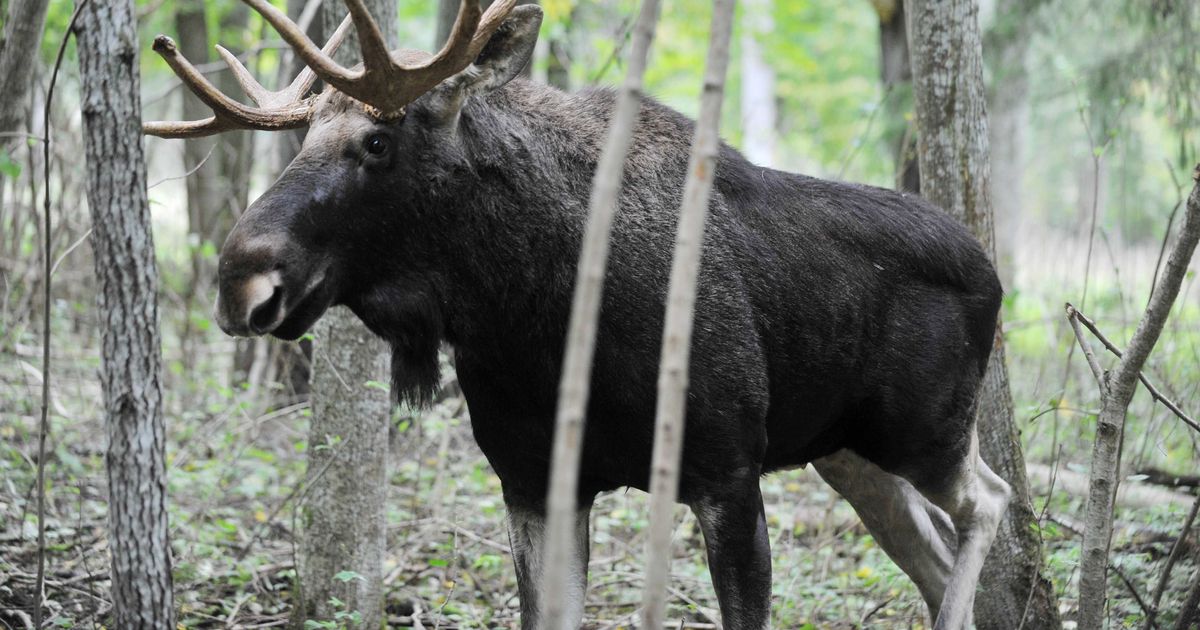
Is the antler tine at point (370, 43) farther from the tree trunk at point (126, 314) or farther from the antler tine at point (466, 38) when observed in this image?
the tree trunk at point (126, 314)

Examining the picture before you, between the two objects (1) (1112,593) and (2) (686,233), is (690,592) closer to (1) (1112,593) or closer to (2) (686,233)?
(1) (1112,593)

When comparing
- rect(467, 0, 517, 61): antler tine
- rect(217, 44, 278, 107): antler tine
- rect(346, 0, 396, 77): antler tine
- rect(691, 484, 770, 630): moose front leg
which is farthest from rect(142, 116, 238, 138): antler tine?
rect(691, 484, 770, 630): moose front leg

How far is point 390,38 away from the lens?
217 inches

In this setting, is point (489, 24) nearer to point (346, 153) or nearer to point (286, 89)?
point (346, 153)

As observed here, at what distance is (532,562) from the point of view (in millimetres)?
4672

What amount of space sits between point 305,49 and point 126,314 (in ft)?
3.47

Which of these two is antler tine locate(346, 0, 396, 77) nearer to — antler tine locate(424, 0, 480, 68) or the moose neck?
antler tine locate(424, 0, 480, 68)

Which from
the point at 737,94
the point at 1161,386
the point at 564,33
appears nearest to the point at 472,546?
the point at 1161,386

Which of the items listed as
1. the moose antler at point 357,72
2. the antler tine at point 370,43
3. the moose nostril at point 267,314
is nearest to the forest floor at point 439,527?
the moose nostril at point 267,314

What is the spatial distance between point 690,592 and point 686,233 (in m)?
4.33

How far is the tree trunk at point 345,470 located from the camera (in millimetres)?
5605

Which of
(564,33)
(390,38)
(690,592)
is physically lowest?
(690,592)

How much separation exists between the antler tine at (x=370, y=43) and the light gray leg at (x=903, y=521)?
3021 mm

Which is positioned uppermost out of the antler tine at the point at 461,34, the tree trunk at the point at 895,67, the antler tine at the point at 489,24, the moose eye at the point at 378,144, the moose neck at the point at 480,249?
the tree trunk at the point at 895,67
